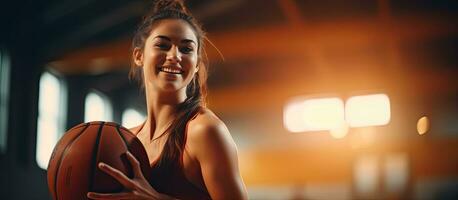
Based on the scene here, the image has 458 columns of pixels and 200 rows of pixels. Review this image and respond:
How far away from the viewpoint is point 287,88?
5.28 m

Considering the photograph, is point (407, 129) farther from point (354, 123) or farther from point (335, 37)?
point (335, 37)

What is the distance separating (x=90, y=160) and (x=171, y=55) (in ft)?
0.63

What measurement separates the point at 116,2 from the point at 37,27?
0.47 meters

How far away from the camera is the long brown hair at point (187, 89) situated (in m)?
0.97

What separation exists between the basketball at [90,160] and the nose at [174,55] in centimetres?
12

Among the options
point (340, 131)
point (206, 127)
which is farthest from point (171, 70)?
point (340, 131)

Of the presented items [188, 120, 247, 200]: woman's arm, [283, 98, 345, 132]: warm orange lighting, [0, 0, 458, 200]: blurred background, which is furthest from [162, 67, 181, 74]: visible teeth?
[283, 98, 345, 132]: warm orange lighting

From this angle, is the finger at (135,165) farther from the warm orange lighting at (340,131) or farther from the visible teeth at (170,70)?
the warm orange lighting at (340,131)

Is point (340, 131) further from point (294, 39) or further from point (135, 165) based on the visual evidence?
point (135, 165)

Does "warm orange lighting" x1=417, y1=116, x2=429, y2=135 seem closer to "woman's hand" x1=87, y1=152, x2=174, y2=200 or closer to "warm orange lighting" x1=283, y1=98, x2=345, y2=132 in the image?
"warm orange lighting" x1=283, y1=98, x2=345, y2=132

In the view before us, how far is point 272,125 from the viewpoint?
5719 mm

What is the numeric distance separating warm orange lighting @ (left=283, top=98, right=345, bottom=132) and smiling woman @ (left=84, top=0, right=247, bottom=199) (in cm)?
391

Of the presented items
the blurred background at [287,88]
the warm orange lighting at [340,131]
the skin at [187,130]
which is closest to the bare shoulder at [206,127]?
the skin at [187,130]

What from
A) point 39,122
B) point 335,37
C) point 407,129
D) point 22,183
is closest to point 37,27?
point 39,122
